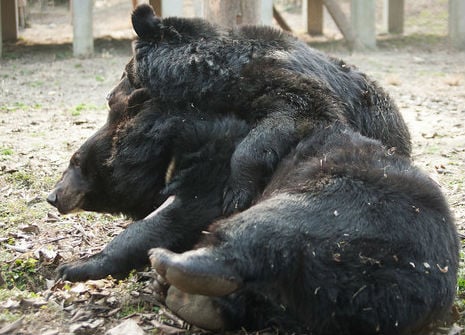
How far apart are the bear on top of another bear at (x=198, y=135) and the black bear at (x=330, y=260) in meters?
0.04

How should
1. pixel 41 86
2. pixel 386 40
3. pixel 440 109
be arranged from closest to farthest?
pixel 440 109 → pixel 41 86 → pixel 386 40

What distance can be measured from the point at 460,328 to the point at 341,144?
105 centimetres

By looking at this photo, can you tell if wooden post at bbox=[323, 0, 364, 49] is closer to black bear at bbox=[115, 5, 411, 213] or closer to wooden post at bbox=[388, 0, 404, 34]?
wooden post at bbox=[388, 0, 404, 34]

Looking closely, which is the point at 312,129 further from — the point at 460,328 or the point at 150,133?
the point at 460,328

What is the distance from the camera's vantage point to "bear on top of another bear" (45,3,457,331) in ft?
12.7

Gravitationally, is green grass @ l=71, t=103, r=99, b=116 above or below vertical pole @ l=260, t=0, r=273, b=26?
below

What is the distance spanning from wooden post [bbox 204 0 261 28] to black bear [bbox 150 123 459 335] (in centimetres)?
405

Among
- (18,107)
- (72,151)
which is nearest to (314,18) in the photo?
(18,107)

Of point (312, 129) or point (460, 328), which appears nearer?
point (460, 328)

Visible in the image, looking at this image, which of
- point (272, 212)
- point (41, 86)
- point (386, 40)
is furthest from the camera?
point (386, 40)

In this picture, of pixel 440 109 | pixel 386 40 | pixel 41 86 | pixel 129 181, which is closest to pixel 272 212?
pixel 129 181


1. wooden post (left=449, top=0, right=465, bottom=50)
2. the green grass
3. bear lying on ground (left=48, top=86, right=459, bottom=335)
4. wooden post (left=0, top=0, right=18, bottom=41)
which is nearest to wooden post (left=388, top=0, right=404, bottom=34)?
wooden post (left=449, top=0, right=465, bottom=50)

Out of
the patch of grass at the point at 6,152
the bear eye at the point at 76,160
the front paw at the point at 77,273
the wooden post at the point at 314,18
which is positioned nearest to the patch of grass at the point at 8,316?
the front paw at the point at 77,273

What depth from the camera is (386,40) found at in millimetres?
16531
